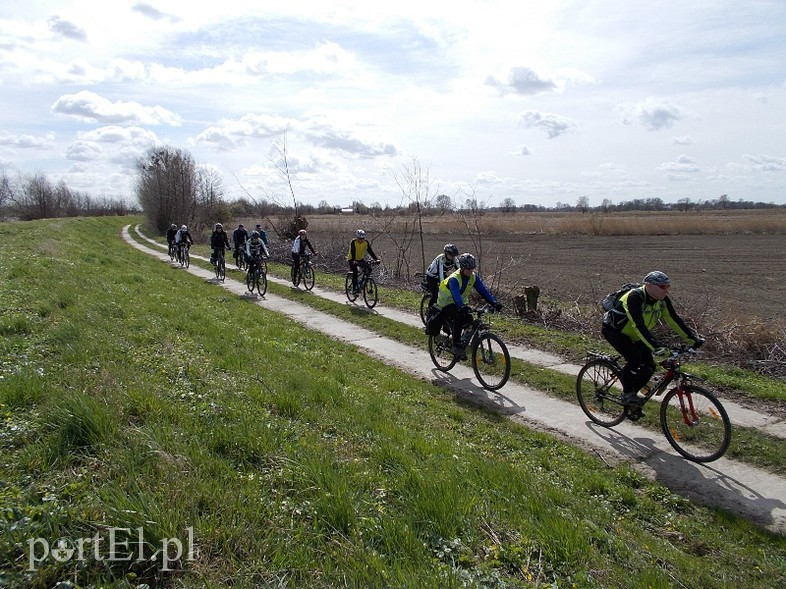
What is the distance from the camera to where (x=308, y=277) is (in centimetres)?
1716

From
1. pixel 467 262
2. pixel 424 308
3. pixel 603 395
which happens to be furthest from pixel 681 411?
pixel 424 308

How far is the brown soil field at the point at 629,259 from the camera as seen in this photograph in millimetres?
15438

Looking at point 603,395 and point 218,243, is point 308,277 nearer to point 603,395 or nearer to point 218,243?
point 218,243

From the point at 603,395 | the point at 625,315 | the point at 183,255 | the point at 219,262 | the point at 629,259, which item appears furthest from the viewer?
the point at 629,259

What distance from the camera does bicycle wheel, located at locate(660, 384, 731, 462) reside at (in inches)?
207

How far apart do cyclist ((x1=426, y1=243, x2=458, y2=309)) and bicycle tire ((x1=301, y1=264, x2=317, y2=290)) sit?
6992 mm

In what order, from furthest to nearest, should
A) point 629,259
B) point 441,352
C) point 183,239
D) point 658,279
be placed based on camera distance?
point 629,259 → point 183,239 → point 441,352 → point 658,279

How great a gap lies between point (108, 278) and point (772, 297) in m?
19.3

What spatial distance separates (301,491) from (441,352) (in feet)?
18.2

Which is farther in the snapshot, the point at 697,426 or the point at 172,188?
the point at 172,188

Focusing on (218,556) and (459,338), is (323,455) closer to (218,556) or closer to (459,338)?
(218,556)

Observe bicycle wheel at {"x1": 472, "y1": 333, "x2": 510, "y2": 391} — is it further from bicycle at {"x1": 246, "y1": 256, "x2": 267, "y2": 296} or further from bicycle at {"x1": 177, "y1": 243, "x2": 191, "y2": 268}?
bicycle at {"x1": 177, "y1": 243, "x2": 191, "y2": 268}

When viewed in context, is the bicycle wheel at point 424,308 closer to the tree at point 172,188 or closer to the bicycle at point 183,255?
the bicycle at point 183,255

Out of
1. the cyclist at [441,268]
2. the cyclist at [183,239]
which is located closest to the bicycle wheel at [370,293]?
the cyclist at [441,268]
